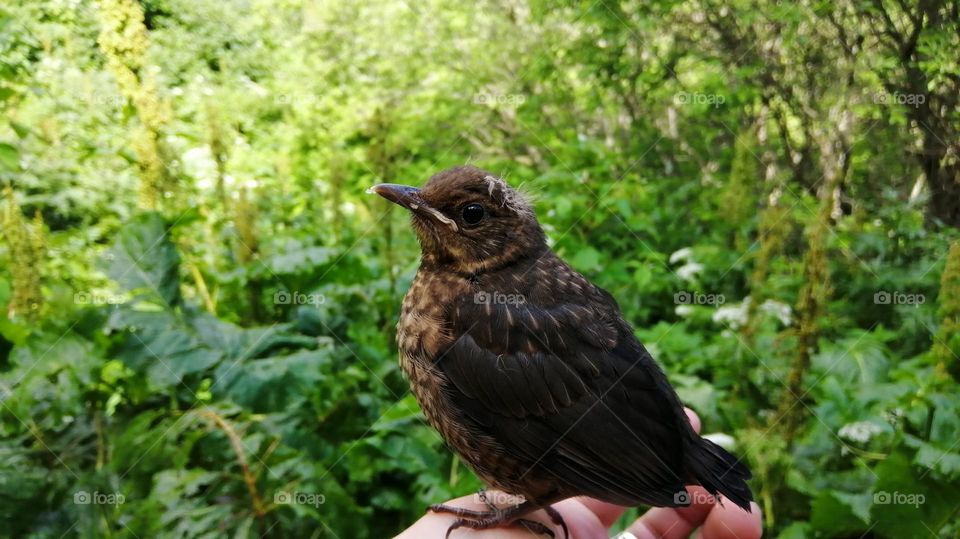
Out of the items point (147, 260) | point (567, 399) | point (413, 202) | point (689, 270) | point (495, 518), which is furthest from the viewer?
point (689, 270)

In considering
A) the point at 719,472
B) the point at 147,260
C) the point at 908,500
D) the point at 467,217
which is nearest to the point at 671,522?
the point at 719,472

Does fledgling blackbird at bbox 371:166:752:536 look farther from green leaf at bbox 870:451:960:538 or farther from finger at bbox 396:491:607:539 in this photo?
green leaf at bbox 870:451:960:538

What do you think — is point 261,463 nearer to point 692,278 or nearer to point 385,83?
point 692,278

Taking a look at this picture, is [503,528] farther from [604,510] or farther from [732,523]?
[732,523]

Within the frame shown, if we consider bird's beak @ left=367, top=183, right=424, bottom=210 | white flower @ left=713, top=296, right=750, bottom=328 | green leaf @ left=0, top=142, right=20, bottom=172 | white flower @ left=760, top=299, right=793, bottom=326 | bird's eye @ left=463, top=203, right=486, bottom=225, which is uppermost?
bird's beak @ left=367, top=183, right=424, bottom=210

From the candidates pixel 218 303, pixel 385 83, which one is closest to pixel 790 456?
pixel 218 303

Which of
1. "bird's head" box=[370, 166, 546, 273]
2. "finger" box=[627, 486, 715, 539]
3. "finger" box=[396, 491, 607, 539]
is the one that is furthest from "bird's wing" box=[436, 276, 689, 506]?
"finger" box=[627, 486, 715, 539]

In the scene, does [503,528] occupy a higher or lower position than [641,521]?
higher
